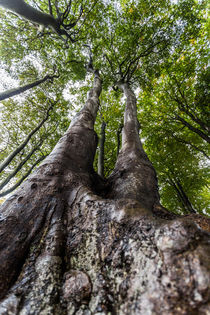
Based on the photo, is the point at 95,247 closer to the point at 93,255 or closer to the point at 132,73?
the point at 93,255

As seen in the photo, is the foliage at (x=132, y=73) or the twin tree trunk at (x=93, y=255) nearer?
Result: the twin tree trunk at (x=93, y=255)

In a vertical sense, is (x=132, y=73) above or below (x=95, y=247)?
above

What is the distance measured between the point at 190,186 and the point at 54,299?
40.4 feet

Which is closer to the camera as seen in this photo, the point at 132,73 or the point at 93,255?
the point at 93,255

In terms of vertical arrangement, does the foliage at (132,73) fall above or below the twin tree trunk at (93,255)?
above

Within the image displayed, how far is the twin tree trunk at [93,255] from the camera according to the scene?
597 mm

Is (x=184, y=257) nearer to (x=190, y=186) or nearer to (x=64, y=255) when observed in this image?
(x=64, y=255)

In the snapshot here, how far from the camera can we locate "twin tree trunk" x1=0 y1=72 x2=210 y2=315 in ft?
1.96

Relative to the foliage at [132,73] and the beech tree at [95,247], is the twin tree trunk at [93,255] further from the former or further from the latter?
the foliage at [132,73]

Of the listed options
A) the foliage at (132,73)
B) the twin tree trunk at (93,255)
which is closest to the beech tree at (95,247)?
the twin tree trunk at (93,255)

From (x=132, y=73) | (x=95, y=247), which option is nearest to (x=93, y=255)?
(x=95, y=247)

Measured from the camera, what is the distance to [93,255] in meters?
0.96

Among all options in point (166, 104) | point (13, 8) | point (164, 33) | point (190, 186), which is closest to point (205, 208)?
point (190, 186)

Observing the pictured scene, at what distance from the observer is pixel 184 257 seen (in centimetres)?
63
